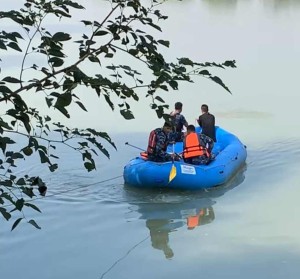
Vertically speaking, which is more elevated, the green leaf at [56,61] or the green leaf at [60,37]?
the green leaf at [60,37]

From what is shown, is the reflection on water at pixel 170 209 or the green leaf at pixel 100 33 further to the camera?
the reflection on water at pixel 170 209

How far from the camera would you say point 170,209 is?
A: 7.63 meters

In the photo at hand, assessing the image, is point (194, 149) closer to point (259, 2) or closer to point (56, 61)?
point (56, 61)

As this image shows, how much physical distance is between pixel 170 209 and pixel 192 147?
961 millimetres

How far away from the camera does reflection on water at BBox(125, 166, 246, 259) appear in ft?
22.9

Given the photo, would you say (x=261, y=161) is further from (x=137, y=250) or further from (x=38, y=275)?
(x=38, y=275)

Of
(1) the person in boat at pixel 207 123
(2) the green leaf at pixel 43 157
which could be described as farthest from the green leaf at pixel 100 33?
(1) the person in boat at pixel 207 123

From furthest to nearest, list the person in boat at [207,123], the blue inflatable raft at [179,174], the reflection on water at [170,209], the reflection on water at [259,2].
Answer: the reflection on water at [259,2] → the person in boat at [207,123] → the blue inflatable raft at [179,174] → the reflection on water at [170,209]

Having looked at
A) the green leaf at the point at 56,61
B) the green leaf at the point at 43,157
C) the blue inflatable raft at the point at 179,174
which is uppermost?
the green leaf at the point at 56,61

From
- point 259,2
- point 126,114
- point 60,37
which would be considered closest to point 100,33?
point 60,37

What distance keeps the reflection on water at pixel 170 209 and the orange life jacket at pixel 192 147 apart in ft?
1.57

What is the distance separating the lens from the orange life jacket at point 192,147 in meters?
8.19

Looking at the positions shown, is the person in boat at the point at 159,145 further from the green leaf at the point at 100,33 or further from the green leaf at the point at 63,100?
the green leaf at the point at 63,100

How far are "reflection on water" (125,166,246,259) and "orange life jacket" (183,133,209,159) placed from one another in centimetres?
48
